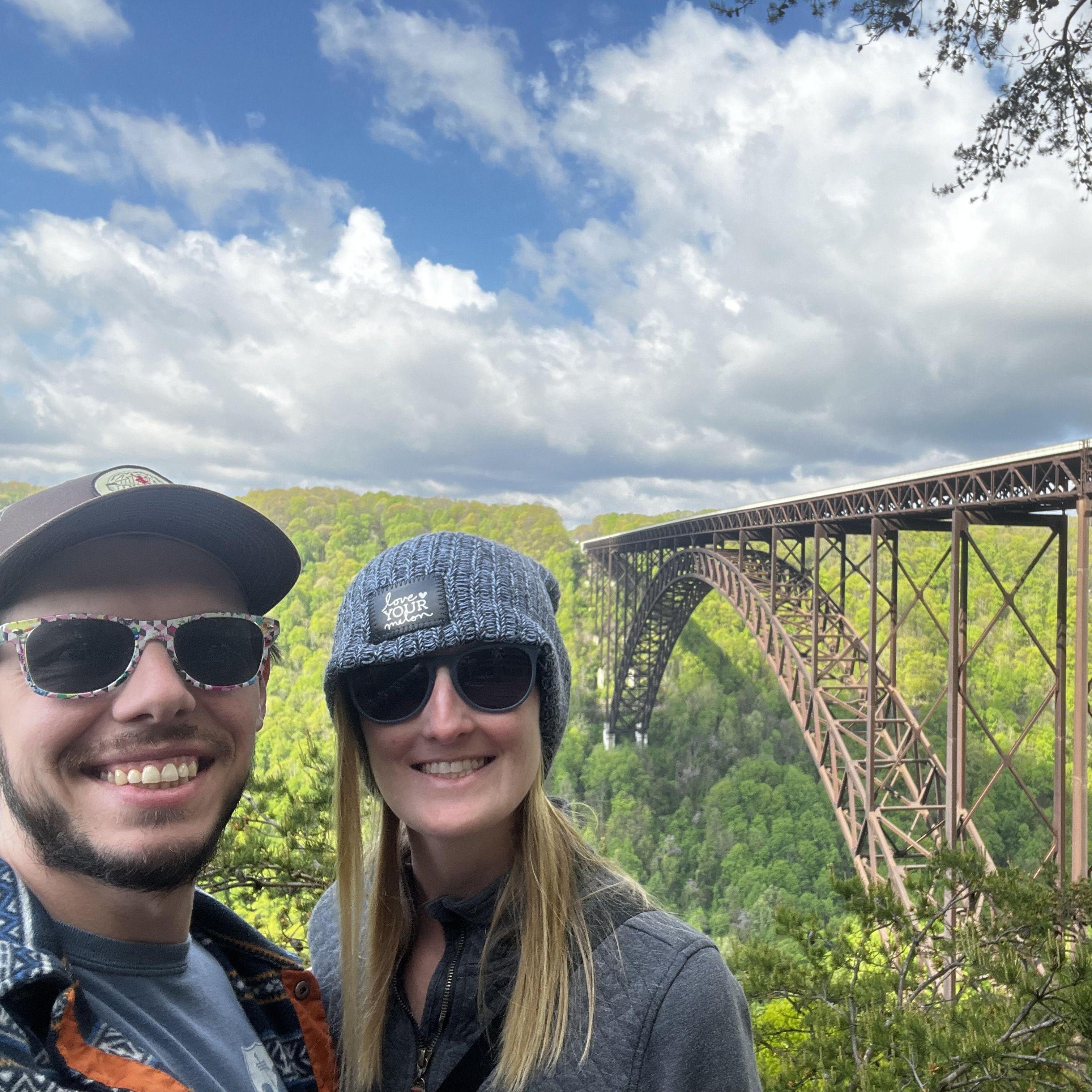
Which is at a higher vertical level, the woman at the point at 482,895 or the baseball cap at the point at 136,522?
the baseball cap at the point at 136,522

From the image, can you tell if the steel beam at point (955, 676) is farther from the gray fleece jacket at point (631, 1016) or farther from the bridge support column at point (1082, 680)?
the gray fleece jacket at point (631, 1016)

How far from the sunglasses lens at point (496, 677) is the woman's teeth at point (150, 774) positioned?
1.53 ft

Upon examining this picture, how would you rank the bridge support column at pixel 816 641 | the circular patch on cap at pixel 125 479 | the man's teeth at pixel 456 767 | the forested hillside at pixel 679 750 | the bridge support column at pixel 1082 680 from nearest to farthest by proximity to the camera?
the circular patch on cap at pixel 125 479
the man's teeth at pixel 456 767
the bridge support column at pixel 1082 680
the bridge support column at pixel 816 641
the forested hillside at pixel 679 750

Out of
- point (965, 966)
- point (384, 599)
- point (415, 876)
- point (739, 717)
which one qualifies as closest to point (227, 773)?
point (384, 599)

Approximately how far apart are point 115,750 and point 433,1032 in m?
0.75

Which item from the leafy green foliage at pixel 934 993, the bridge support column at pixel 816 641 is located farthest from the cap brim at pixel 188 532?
the bridge support column at pixel 816 641

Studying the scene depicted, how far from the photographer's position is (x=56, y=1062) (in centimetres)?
92

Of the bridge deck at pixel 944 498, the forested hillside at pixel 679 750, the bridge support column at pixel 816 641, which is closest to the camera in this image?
the bridge deck at pixel 944 498

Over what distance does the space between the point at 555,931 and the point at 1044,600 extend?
35573 mm

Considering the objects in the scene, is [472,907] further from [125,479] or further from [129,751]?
[125,479]

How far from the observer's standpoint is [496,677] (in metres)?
1.48

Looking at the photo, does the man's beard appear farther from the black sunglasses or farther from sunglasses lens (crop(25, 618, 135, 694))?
the black sunglasses

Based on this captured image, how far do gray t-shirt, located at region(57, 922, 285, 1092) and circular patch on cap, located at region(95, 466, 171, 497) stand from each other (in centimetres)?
63

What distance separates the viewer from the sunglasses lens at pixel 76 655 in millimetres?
1169
